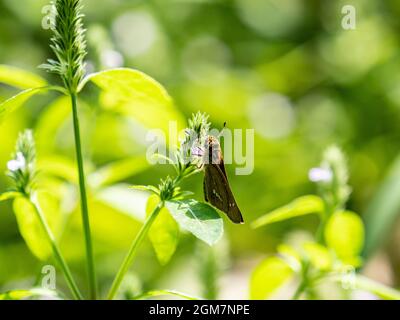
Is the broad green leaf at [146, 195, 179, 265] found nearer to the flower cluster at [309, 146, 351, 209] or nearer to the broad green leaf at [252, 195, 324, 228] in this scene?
the broad green leaf at [252, 195, 324, 228]

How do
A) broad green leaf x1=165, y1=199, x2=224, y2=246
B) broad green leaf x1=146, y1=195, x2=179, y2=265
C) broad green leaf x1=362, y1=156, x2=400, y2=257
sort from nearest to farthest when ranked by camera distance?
1. broad green leaf x1=165, y1=199, x2=224, y2=246
2. broad green leaf x1=146, y1=195, x2=179, y2=265
3. broad green leaf x1=362, y1=156, x2=400, y2=257

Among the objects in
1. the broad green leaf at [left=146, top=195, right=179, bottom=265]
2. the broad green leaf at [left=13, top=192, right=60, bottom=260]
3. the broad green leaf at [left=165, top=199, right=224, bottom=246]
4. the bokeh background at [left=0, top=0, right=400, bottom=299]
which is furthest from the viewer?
the bokeh background at [left=0, top=0, right=400, bottom=299]

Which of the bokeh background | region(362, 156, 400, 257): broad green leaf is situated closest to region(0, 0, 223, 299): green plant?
region(362, 156, 400, 257): broad green leaf

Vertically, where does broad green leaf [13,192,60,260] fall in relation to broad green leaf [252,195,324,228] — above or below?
below

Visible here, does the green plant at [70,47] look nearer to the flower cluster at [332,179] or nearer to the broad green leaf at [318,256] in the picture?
the broad green leaf at [318,256]

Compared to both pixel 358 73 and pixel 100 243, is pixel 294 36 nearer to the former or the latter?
pixel 358 73

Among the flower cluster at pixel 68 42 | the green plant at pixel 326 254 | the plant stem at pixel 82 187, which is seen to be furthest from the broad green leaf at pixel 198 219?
the green plant at pixel 326 254

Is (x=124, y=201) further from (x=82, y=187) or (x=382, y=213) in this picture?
(x=382, y=213)
